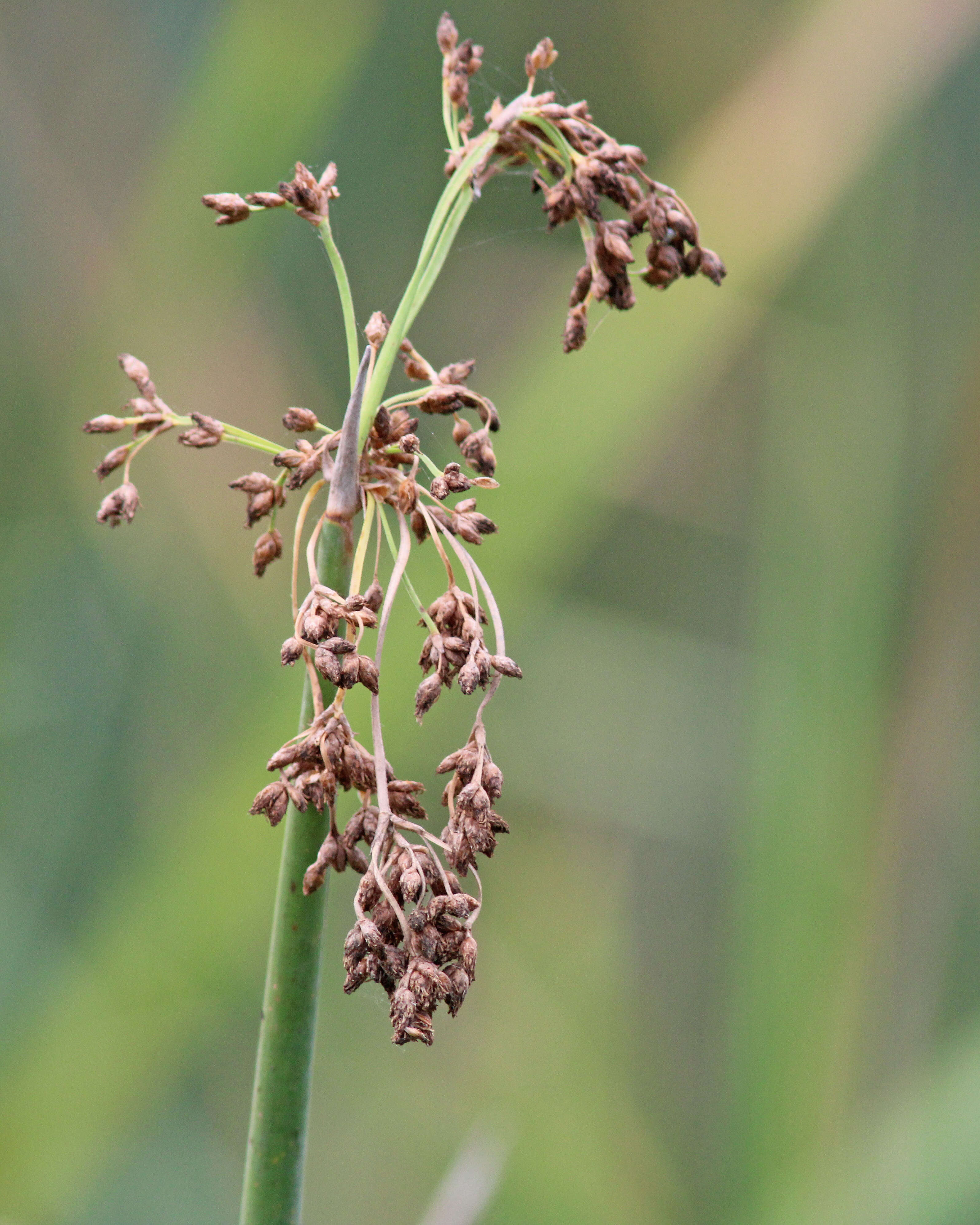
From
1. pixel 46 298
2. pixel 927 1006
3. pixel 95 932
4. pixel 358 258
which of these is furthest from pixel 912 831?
pixel 46 298

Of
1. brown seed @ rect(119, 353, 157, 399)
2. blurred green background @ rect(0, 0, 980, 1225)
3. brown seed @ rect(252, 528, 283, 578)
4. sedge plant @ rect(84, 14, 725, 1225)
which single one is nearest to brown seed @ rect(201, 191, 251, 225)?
sedge plant @ rect(84, 14, 725, 1225)

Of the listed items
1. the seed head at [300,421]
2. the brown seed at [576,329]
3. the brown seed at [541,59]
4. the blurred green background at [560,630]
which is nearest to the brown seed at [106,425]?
the seed head at [300,421]

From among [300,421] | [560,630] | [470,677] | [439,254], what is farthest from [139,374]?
[560,630]

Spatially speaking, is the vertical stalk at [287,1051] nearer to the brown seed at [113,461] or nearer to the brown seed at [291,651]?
the brown seed at [291,651]

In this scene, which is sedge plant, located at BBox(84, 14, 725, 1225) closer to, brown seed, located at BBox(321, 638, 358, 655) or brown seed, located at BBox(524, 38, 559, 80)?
brown seed, located at BBox(321, 638, 358, 655)

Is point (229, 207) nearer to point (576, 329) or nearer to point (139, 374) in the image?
point (139, 374)

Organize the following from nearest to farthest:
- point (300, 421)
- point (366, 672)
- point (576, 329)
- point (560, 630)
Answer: point (366, 672)
point (300, 421)
point (576, 329)
point (560, 630)
